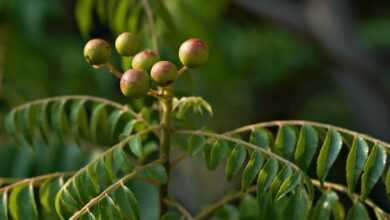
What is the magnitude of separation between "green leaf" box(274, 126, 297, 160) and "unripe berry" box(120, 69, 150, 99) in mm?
275

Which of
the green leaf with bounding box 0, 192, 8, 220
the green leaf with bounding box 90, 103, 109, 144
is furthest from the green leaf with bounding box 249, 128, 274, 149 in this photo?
the green leaf with bounding box 0, 192, 8, 220

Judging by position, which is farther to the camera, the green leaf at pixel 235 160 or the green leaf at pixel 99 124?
the green leaf at pixel 99 124

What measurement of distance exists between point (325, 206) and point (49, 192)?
496mm

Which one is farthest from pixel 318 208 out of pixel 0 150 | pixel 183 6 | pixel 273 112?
pixel 273 112

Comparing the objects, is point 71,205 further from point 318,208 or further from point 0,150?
point 0,150

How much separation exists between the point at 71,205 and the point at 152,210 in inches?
25.0

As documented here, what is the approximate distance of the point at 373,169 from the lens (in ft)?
4.82

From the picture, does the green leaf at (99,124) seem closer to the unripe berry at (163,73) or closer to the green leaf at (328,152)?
the unripe berry at (163,73)

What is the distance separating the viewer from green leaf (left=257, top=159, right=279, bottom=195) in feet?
4.78

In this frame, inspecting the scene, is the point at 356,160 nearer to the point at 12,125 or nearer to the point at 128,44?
the point at 128,44

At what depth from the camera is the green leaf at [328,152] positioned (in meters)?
1.50

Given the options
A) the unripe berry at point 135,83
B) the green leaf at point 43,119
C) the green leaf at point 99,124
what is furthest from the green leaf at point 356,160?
the green leaf at point 43,119

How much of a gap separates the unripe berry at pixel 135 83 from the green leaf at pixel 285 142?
0.27 m

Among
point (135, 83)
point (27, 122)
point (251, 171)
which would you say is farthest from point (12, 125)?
point (251, 171)
